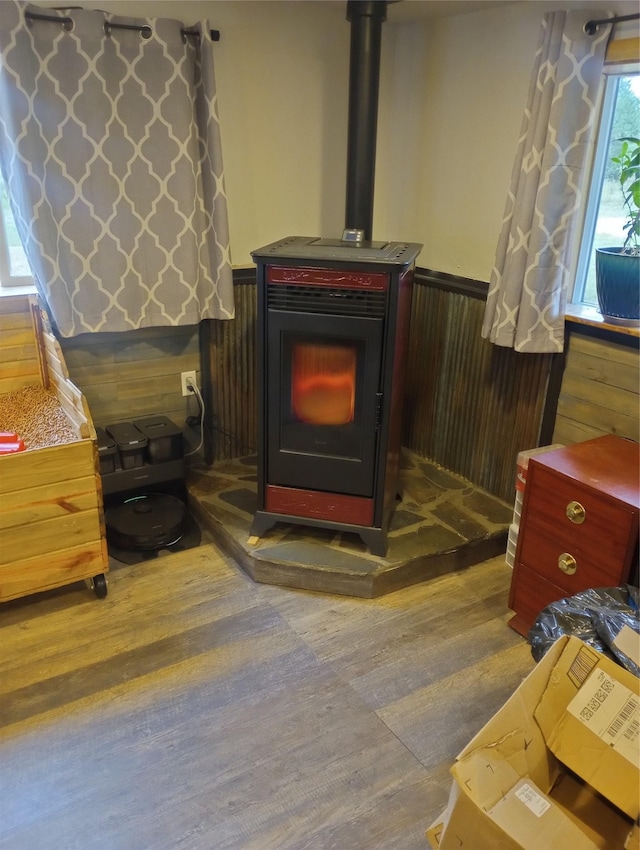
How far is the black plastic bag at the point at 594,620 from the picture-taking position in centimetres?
154

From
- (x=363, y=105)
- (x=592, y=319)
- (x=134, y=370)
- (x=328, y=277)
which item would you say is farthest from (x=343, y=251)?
(x=134, y=370)

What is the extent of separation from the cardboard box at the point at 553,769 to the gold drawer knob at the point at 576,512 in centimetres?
61

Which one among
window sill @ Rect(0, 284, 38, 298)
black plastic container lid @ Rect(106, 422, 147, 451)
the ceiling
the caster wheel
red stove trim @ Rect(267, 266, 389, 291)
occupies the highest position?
the ceiling

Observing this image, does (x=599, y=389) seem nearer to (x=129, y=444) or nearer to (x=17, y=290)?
(x=129, y=444)

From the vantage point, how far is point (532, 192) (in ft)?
7.41

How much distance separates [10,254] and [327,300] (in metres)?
1.25

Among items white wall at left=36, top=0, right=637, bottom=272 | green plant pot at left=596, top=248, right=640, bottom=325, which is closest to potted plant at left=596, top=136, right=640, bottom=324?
green plant pot at left=596, top=248, right=640, bottom=325

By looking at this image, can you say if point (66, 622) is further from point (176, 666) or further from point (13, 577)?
point (176, 666)

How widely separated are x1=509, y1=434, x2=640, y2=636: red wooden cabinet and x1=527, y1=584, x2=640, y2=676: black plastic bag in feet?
0.49

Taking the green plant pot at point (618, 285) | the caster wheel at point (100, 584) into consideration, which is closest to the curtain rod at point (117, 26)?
the green plant pot at point (618, 285)

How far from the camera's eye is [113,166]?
7.89 feet

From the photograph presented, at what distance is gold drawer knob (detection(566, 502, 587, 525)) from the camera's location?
1967mm

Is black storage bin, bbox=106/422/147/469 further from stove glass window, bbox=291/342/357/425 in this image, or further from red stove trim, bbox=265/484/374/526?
stove glass window, bbox=291/342/357/425

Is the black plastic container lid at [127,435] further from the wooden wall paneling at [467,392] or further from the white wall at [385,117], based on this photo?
the wooden wall paneling at [467,392]
